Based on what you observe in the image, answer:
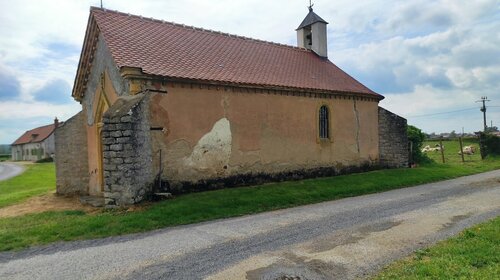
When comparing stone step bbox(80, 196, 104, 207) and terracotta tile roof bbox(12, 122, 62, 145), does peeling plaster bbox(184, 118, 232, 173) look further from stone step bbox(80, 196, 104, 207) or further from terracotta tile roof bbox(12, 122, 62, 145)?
terracotta tile roof bbox(12, 122, 62, 145)

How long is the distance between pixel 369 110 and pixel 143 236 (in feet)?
47.9

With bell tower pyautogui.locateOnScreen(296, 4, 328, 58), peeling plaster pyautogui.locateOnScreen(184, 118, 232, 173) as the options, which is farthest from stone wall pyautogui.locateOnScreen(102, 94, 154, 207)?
bell tower pyautogui.locateOnScreen(296, 4, 328, 58)

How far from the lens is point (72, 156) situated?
15.2 metres

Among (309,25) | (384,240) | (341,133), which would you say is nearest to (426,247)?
(384,240)

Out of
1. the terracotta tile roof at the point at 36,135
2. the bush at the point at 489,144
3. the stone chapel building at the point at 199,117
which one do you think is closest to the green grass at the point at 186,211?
the stone chapel building at the point at 199,117

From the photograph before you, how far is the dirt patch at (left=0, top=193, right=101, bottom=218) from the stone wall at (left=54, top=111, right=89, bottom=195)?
3.21 ft

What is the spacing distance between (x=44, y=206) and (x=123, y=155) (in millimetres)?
3942

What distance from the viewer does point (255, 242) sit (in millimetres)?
7336

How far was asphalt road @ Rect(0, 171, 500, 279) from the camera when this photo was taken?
19.2 ft

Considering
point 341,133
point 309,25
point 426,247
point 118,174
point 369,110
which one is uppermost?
point 309,25

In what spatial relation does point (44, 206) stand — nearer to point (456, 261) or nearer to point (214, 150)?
point (214, 150)

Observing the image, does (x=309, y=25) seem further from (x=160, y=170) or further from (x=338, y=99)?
(x=160, y=170)

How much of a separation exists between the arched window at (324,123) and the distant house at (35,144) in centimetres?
4778

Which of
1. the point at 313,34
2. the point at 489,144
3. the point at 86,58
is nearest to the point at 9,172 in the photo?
the point at 86,58
